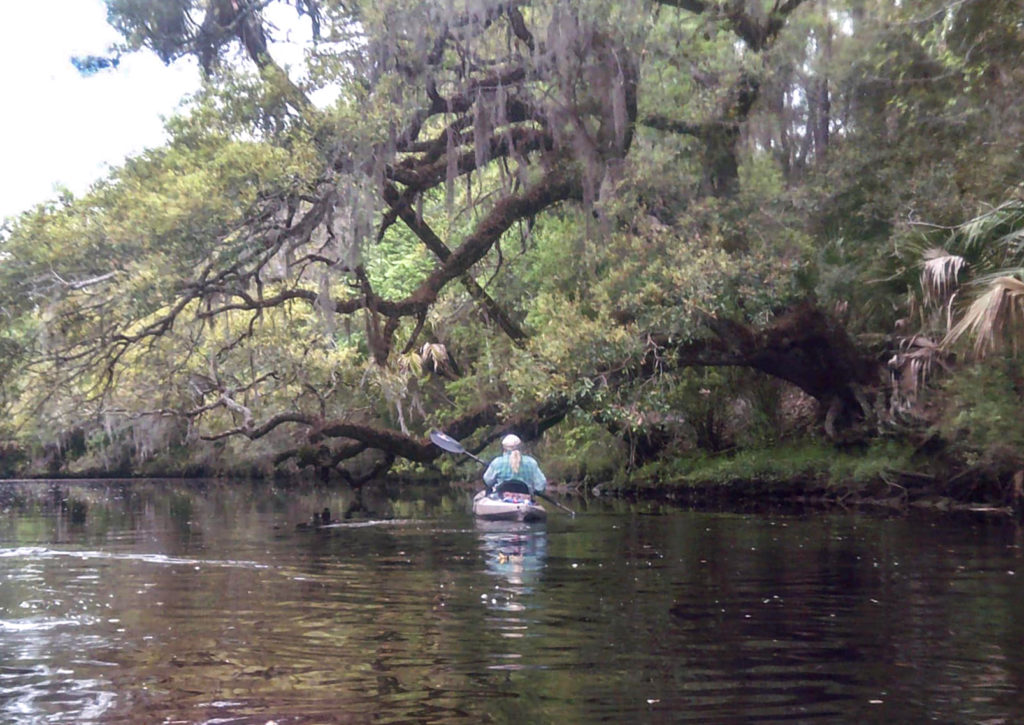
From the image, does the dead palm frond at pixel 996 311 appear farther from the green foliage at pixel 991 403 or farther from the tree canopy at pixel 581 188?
the green foliage at pixel 991 403

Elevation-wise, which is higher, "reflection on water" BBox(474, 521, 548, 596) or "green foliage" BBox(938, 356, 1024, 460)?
"green foliage" BBox(938, 356, 1024, 460)

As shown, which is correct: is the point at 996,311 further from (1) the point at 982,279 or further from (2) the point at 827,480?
(2) the point at 827,480

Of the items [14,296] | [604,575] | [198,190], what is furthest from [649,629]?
[14,296]

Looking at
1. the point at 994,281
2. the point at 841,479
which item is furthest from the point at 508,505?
the point at 994,281

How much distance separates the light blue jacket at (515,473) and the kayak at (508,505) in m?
0.18

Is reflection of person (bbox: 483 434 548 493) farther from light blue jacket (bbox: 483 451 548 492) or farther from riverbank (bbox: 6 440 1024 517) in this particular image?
riverbank (bbox: 6 440 1024 517)

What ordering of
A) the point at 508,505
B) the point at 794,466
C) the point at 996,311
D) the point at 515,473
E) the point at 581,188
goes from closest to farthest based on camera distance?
the point at 996,311 → the point at 508,505 → the point at 515,473 → the point at 581,188 → the point at 794,466

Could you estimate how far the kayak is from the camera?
18.7m

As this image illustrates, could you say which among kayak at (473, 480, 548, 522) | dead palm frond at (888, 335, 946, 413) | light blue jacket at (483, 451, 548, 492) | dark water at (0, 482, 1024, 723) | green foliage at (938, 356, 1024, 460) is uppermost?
dead palm frond at (888, 335, 946, 413)

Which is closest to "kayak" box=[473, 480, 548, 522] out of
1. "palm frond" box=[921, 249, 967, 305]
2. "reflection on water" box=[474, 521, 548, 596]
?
"reflection on water" box=[474, 521, 548, 596]

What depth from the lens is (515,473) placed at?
19703 mm

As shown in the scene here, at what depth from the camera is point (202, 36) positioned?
18.4 metres

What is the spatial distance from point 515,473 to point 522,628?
429 inches

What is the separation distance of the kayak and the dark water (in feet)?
4.52
